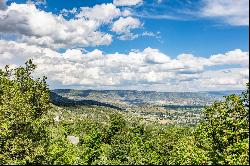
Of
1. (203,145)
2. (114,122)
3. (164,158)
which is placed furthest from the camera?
(114,122)

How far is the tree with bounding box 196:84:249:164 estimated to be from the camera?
5274 centimetres

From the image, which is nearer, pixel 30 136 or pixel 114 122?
pixel 30 136

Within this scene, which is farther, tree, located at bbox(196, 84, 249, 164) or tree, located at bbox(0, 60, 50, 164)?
tree, located at bbox(0, 60, 50, 164)

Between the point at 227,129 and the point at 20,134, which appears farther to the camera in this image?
the point at 20,134

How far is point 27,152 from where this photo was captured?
2640 inches

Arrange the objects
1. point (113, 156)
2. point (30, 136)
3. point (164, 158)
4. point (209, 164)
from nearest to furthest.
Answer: point (209, 164) < point (30, 136) < point (113, 156) < point (164, 158)

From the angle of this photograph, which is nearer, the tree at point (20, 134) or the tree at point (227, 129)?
the tree at point (227, 129)

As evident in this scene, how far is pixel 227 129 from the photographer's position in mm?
56562

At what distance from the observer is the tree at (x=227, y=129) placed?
5274cm

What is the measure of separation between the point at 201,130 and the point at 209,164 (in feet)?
41.3

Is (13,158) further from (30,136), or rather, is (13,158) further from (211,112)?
(211,112)

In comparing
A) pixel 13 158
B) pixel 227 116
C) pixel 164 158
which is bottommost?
pixel 164 158

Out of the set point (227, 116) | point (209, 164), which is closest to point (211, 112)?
point (227, 116)

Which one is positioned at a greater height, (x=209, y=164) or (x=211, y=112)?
(x=211, y=112)
